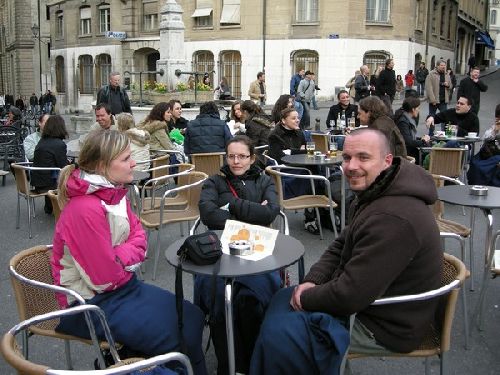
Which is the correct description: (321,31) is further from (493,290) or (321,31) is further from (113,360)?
(113,360)

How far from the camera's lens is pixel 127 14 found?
3362cm

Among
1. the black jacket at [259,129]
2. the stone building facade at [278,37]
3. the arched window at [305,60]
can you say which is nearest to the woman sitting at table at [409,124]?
the black jacket at [259,129]

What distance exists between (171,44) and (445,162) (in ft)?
33.2

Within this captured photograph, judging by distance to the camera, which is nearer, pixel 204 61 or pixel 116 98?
pixel 116 98

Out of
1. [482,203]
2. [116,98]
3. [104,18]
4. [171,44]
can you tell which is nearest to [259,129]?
[116,98]

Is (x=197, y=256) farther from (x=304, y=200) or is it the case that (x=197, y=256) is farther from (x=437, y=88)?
(x=437, y=88)

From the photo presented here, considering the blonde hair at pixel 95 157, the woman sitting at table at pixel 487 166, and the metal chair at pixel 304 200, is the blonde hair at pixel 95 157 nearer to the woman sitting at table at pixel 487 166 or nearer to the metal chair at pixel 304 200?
the metal chair at pixel 304 200

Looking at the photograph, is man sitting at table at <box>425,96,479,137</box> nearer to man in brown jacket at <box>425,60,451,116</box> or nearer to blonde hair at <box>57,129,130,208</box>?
man in brown jacket at <box>425,60,451,116</box>

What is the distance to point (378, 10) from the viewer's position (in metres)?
27.7

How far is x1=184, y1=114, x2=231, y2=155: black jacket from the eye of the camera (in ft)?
25.4

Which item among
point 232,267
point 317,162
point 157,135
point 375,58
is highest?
point 375,58

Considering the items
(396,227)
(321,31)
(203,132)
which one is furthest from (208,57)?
(396,227)

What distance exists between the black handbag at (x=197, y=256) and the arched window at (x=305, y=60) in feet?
84.0

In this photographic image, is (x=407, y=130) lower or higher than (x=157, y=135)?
higher
